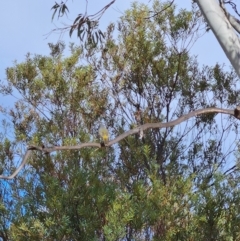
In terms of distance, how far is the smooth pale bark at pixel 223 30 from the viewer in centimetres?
223

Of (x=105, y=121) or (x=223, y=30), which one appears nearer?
(x=223, y=30)

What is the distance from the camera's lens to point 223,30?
2266 mm

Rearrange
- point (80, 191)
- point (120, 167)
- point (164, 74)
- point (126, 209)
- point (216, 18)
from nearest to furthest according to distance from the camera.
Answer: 1. point (216, 18)
2. point (126, 209)
3. point (80, 191)
4. point (120, 167)
5. point (164, 74)

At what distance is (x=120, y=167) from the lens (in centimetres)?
645

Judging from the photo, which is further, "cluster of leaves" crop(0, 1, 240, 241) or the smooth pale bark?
"cluster of leaves" crop(0, 1, 240, 241)

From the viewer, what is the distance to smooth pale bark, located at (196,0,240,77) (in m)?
2.23

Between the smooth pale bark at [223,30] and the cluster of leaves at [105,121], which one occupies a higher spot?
the cluster of leaves at [105,121]

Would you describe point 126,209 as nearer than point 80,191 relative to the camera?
Yes

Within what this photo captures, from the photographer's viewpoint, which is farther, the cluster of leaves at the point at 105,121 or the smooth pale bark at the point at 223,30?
the cluster of leaves at the point at 105,121

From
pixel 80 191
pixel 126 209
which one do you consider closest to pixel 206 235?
pixel 126 209

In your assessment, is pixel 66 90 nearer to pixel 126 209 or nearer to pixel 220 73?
pixel 220 73

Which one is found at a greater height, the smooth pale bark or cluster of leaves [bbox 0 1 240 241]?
cluster of leaves [bbox 0 1 240 241]

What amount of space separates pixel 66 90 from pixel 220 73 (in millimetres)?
1977

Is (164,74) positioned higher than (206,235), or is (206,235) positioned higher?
(164,74)
